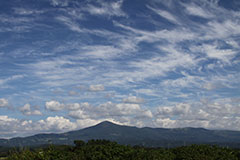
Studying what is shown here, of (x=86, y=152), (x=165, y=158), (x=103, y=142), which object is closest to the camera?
(x=165, y=158)

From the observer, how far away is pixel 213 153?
57.9 feet

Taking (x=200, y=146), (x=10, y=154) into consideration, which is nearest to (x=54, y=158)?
(x=10, y=154)

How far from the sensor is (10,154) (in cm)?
1920

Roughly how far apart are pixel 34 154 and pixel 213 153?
12.7m

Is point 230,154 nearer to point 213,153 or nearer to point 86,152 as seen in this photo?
point 213,153

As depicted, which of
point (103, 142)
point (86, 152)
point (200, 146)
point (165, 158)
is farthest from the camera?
point (103, 142)

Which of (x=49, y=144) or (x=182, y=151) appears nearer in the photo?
(x=182, y=151)

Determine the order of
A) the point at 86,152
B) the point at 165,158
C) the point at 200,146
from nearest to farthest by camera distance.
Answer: the point at 165,158 → the point at 86,152 → the point at 200,146

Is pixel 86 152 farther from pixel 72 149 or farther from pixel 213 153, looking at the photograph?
pixel 213 153

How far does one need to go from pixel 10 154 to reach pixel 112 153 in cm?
824

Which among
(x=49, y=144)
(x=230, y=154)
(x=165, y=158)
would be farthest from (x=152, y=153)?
(x=49, y=144)

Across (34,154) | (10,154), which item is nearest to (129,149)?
(34,154)

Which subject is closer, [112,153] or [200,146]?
[112,153]

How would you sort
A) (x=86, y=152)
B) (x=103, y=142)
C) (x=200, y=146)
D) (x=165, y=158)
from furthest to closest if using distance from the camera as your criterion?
1. (x=103, y=142)
2. (x=200, y=146)
3. (x=86, y=152)
4. (x=165, y=158)
